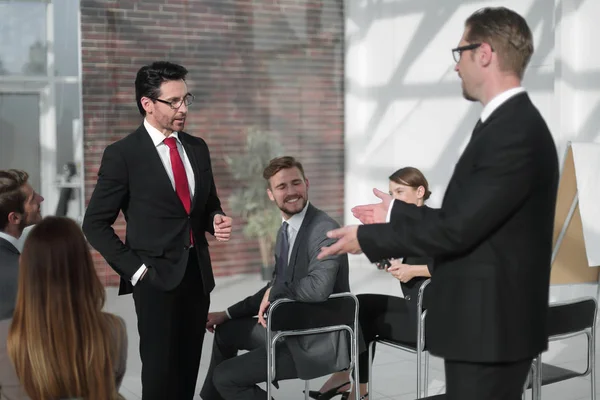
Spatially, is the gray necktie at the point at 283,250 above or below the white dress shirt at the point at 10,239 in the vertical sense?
below

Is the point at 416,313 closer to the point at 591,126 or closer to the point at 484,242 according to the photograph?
the point at 484,242

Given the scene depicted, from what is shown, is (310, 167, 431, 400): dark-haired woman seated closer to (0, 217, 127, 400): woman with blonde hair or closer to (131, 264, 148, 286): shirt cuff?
(131, 264, 148, 286): shirt cuff

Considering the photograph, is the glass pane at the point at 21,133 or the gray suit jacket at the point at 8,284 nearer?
the gray suit jacket at the point at 8,284

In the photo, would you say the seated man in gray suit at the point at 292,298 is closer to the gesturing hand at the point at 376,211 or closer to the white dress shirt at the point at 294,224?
the white dress shirt at the point at 294,224

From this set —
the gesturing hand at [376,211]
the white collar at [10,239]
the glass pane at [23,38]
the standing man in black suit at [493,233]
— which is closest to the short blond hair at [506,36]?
the standing man in black suit at [493,233]

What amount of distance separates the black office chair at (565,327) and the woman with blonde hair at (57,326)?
178 cm

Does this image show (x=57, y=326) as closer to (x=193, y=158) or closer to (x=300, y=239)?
(x=193, y=158)

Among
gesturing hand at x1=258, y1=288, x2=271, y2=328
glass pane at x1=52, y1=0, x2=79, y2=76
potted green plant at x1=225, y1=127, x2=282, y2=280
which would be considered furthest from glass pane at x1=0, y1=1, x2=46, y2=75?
gesturing hand at x1=258, y1=288, x2=271, y2=328

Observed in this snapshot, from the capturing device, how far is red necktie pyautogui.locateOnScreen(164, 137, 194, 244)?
301 centimetres

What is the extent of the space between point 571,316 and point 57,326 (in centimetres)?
208

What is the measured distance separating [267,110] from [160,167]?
17.1 feet

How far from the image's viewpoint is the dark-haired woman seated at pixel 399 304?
360 centimetres

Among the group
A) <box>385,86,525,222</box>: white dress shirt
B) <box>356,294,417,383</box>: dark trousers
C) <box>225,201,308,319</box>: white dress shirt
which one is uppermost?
<box>385,86,525,222</box>: white dress shirt

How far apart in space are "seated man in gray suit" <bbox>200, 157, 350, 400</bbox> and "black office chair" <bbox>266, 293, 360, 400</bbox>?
4cm
